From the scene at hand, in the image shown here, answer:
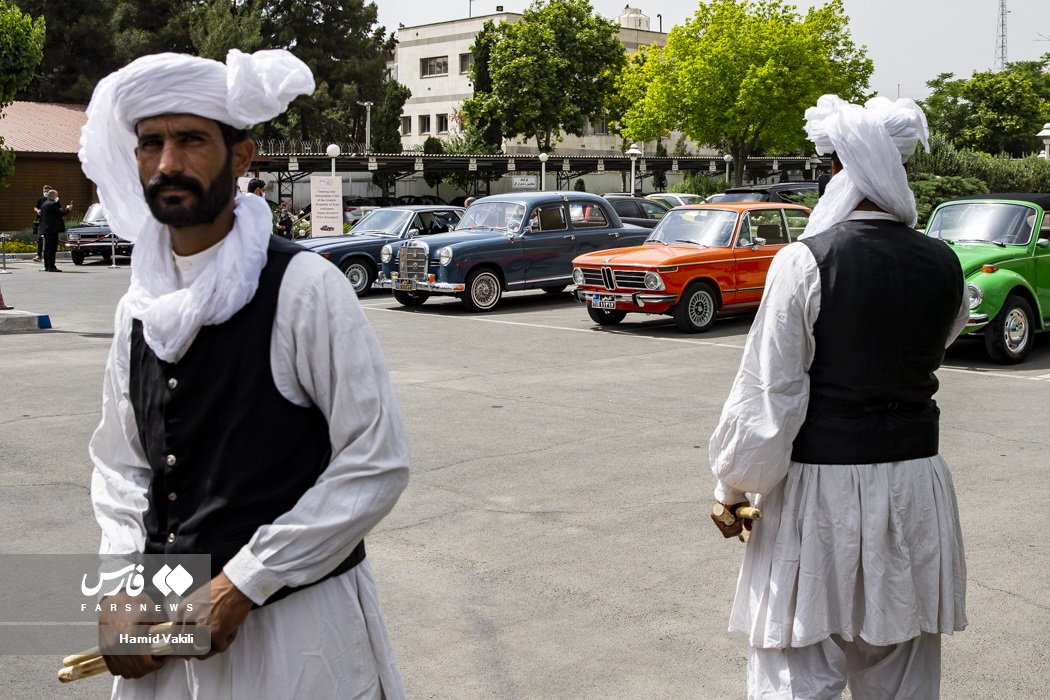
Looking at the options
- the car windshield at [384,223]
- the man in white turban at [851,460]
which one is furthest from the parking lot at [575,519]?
the car windshield at [384,223]

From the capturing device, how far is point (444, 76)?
7756 cm

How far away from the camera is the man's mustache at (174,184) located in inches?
87.4

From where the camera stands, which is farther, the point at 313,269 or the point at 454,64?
the point at 454,64

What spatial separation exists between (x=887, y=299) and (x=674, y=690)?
73.8 inches

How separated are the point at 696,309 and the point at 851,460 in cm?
1247

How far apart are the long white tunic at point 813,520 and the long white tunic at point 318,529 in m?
1.19

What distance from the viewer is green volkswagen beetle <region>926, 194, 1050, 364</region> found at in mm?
12328

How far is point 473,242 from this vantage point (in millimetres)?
17922

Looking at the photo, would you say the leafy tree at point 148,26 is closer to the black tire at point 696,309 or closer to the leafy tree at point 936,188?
the leafy tree at point 936,188

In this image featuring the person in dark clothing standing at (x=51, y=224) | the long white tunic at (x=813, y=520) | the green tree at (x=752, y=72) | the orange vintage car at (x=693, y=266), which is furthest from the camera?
the green tree at (x=752, y=72)

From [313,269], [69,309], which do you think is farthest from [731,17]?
[313,269]

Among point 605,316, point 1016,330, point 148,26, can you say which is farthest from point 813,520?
point 148,26

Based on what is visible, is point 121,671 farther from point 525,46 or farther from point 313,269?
point 525,46

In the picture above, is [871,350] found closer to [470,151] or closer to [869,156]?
[869,156]
